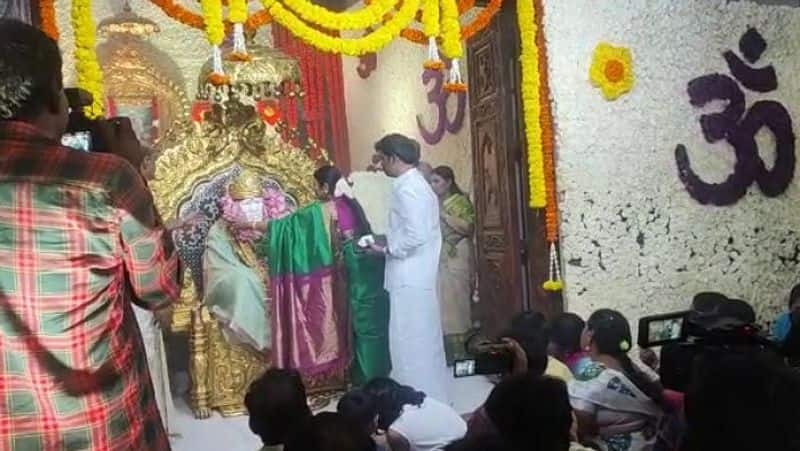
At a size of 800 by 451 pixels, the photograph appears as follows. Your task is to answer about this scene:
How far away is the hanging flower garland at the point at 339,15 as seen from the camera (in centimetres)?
376

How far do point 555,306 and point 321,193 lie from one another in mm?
1545

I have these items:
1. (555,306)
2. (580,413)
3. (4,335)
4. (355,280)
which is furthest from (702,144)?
(4,335)

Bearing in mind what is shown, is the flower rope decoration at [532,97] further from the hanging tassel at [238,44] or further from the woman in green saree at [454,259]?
the hanging tassel at [238,44]

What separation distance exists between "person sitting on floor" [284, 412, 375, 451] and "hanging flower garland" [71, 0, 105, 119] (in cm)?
205

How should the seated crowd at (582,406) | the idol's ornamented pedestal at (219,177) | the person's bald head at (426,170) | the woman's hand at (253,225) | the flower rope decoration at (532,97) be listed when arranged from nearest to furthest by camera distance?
the seated crowd at (582,406) → the flower rope decoration at (532,97) → the idol's ornamented pedestal at (219,177) → the woman's hand at (253,225) → the person's bald head at (426,170)

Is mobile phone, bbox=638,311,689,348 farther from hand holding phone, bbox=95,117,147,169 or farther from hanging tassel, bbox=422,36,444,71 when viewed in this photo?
hanging tassel, bbox=422,36,444,71

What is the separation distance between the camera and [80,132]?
1.91 metres

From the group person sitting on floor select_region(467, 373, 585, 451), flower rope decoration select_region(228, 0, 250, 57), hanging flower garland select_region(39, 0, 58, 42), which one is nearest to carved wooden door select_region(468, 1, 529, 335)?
flower rope decoration select_region(228, 0, 250, 57)

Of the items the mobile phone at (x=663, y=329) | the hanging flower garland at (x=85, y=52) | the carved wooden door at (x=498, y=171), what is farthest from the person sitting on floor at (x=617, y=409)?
the hanging flower garland at (x=85, y=52)

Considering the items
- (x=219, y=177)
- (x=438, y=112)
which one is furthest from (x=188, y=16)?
(x=438, y=112)

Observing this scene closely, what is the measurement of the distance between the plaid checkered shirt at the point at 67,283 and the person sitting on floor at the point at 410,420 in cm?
114

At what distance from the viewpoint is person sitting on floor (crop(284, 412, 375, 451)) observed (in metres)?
1.79

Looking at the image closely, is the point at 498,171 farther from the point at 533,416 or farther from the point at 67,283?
the point at 67,283

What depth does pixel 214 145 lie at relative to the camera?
189 inches
